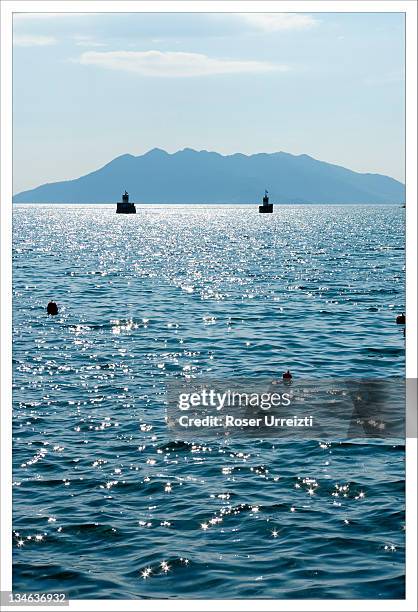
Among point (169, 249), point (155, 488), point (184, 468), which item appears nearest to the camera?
point (155, 488)

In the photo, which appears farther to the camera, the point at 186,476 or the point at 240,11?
the point at 186,476

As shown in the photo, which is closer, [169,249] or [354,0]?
[354,0]

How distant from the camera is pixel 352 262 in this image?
60.0 metres

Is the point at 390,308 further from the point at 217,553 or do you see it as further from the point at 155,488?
the point at 217,553

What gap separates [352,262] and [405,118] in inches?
2195

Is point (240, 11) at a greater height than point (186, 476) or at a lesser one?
greater

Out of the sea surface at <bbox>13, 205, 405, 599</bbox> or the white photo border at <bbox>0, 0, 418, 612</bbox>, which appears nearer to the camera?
the white photo border at <bbox>0, 0, 418, 612</bbox>

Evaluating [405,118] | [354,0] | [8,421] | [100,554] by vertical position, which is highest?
[354,0]

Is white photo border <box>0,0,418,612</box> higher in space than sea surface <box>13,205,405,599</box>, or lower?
higher

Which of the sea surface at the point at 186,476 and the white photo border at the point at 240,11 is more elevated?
the white photo border at the point at 240,11

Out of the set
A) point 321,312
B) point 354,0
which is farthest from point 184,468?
point 321,312

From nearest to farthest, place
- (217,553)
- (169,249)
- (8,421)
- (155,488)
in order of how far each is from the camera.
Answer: (8,421) → (217,553) → (155,488) → (169,249)

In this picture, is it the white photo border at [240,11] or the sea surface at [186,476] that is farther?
the sea surface at [186,476]

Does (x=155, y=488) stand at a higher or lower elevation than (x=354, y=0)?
lower
